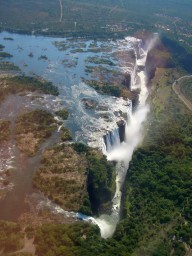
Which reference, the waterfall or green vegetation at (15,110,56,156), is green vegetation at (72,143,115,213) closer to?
the waterfall

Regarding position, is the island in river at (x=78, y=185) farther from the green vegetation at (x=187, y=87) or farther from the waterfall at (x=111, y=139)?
the green vegetation at (x=187, y=87)

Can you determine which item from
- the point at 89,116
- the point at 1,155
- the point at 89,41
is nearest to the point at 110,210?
the point at 1,155

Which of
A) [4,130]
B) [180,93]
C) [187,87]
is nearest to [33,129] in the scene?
[4,130]

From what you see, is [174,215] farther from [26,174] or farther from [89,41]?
[89,41]

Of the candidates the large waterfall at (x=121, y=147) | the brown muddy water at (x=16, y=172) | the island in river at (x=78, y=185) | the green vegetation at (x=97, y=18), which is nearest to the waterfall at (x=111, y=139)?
the large waterfall at (x=121, y=147)

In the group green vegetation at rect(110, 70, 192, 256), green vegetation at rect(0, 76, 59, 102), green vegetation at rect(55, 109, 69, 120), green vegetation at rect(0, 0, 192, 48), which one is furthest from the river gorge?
green vegetation at rect(0, 0, 192, 48)

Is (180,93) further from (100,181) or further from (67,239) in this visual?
(67,239)
